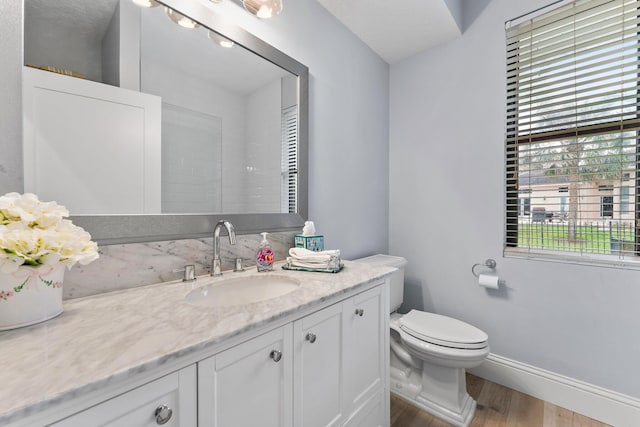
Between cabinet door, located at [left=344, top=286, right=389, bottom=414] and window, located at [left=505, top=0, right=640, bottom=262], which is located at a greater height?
window, located at [left=505, top=0, right=640, bottom=262]

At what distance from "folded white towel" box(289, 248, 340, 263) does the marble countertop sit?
0.28 metres

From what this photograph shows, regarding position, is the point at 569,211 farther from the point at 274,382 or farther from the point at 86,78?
the point at 86,78

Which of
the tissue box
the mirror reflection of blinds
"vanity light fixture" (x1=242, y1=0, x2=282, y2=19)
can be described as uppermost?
"vanity light fixture" (x1=242, y1=0, x2=282, y2=19)

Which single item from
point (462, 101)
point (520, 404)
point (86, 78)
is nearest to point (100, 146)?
point (86, 78)

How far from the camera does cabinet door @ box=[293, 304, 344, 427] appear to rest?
2.88 feet

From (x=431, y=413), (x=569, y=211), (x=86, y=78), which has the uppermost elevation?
(x=86, y=78)

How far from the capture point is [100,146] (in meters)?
0.93

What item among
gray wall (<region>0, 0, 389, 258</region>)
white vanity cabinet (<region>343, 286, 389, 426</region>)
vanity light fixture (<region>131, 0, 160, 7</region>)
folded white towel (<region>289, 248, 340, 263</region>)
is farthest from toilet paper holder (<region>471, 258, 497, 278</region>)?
vanity light fixture (<region>131, 0, 160, 7</region>)

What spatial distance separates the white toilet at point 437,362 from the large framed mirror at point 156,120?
0.97 meters

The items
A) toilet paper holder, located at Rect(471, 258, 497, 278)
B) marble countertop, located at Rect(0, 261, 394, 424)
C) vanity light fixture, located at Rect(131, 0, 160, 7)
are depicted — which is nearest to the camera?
marble countertop, located at Rect(0, 261, 394, 424)

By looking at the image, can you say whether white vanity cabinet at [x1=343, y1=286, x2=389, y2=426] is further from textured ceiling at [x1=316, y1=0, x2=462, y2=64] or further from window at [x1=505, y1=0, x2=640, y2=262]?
textured ceiling at [x1=316, y1=0, x2=462, y2=64]

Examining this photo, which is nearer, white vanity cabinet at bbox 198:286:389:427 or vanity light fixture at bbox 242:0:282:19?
white vanity cabinet at bbox 198:286:389:427

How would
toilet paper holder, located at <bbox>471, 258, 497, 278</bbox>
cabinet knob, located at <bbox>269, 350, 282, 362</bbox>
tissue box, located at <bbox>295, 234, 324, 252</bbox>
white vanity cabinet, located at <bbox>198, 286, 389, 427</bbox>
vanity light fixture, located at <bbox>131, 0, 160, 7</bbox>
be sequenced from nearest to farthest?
white vanity cabinet, located at <bbox>198, 286, 389, 427</bbox> < cabinet knob, located at <bbox>269, 350, 282, 362</bbox> < vanity light fixture, located at <bbox>131, 0, 160, 7</bbox> < tissue box, located at <bbox>295, 234, 324, 252</bbox> < toilet paper holder, located at <bbox>471, 258, 497, 278</bbox>

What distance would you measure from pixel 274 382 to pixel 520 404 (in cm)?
169
